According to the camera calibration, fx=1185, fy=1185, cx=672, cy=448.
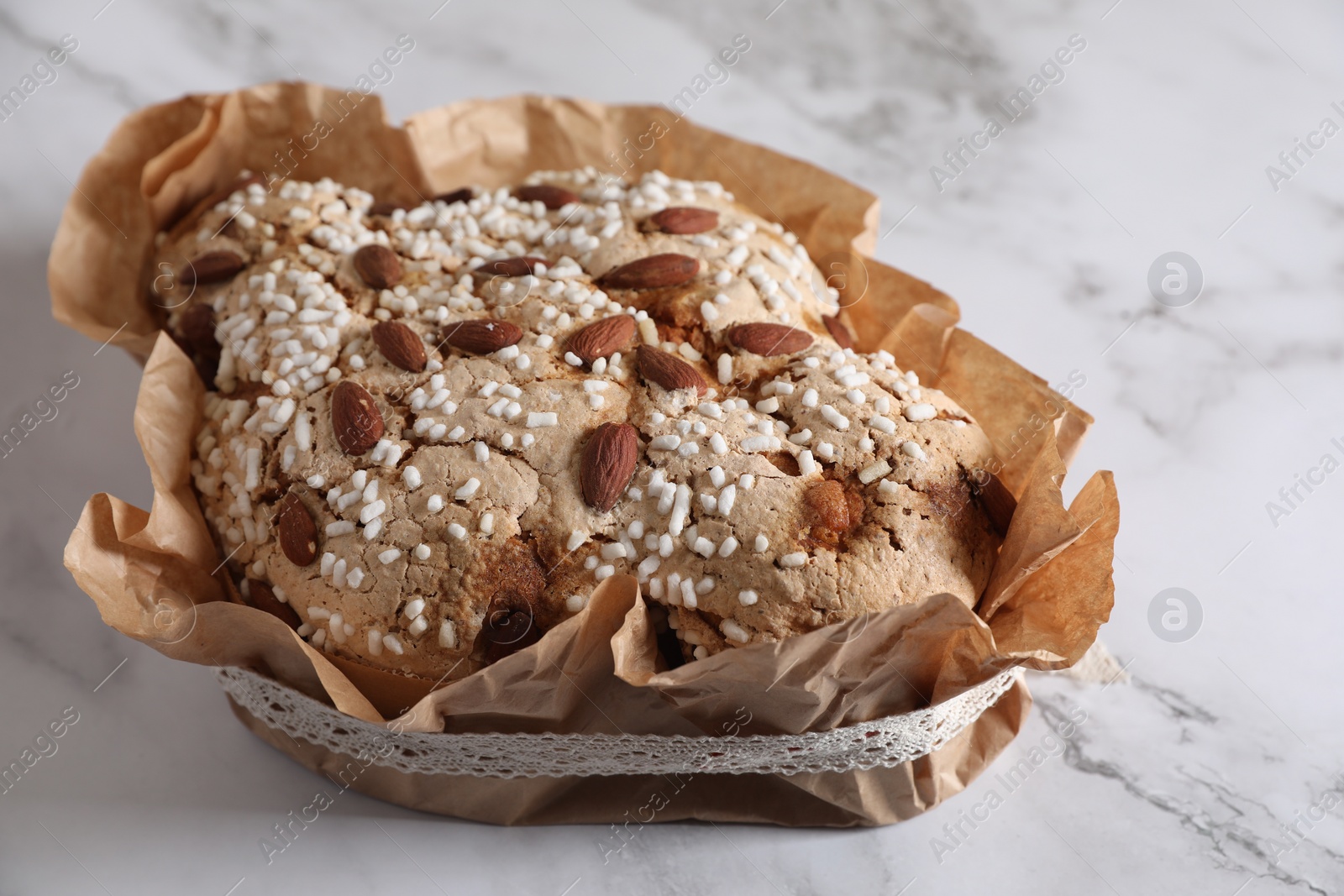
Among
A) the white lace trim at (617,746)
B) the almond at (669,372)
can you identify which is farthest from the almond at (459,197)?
the white lace trim at (617,746)

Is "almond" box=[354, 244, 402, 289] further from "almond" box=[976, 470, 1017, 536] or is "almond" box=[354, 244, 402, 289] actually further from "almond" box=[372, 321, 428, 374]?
"almond" box=[976, 470, 1017, 536]

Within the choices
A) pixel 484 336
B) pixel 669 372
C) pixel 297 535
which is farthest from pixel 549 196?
pixel 297 535

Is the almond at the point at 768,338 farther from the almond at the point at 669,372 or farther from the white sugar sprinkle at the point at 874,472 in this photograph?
the white sugar sprinkle at the point at 874,472

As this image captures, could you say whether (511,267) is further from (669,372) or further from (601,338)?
(669,372)

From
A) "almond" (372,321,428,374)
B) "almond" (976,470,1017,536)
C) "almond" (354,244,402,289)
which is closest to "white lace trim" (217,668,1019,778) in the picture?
"almond" (976,470,1017,536)

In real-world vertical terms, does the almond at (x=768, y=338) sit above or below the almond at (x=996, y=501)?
below
